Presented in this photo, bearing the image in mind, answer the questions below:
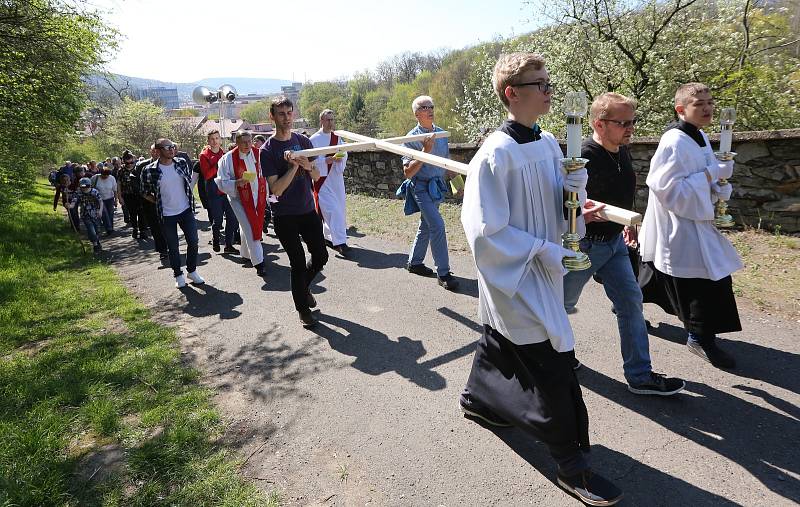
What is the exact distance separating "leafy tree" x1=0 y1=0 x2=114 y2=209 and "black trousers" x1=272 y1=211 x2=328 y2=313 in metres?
5.87

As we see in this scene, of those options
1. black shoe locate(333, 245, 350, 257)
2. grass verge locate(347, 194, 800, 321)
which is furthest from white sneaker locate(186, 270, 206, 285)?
grass verge locate(347, 194, 800, 321)

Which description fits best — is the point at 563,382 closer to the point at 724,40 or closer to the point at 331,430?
the point at 331,430

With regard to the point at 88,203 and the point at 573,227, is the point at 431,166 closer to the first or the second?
the point at 573,227

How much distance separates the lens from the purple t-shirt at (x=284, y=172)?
4.88m

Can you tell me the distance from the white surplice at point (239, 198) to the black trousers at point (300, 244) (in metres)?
2.38

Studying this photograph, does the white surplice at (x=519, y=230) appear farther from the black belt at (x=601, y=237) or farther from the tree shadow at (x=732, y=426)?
the tree shadow at (x=732, y=426)

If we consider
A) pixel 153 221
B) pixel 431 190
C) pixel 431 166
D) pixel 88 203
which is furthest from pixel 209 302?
pixel 88 203

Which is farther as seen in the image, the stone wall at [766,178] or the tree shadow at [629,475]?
the stone wall at [766,178]

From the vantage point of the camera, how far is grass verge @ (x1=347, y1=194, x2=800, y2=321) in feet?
15.8

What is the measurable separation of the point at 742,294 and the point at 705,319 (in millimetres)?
1617

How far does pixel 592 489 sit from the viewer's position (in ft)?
8.39

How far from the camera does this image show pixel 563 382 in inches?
104

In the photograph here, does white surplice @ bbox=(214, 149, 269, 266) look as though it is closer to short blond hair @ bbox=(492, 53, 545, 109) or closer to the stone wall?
short blond hair @ bbox=(492, 53, 545, 109)

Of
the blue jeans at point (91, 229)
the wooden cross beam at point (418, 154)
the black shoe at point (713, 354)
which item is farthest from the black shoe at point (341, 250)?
the blue jeans at point (91, 229)
